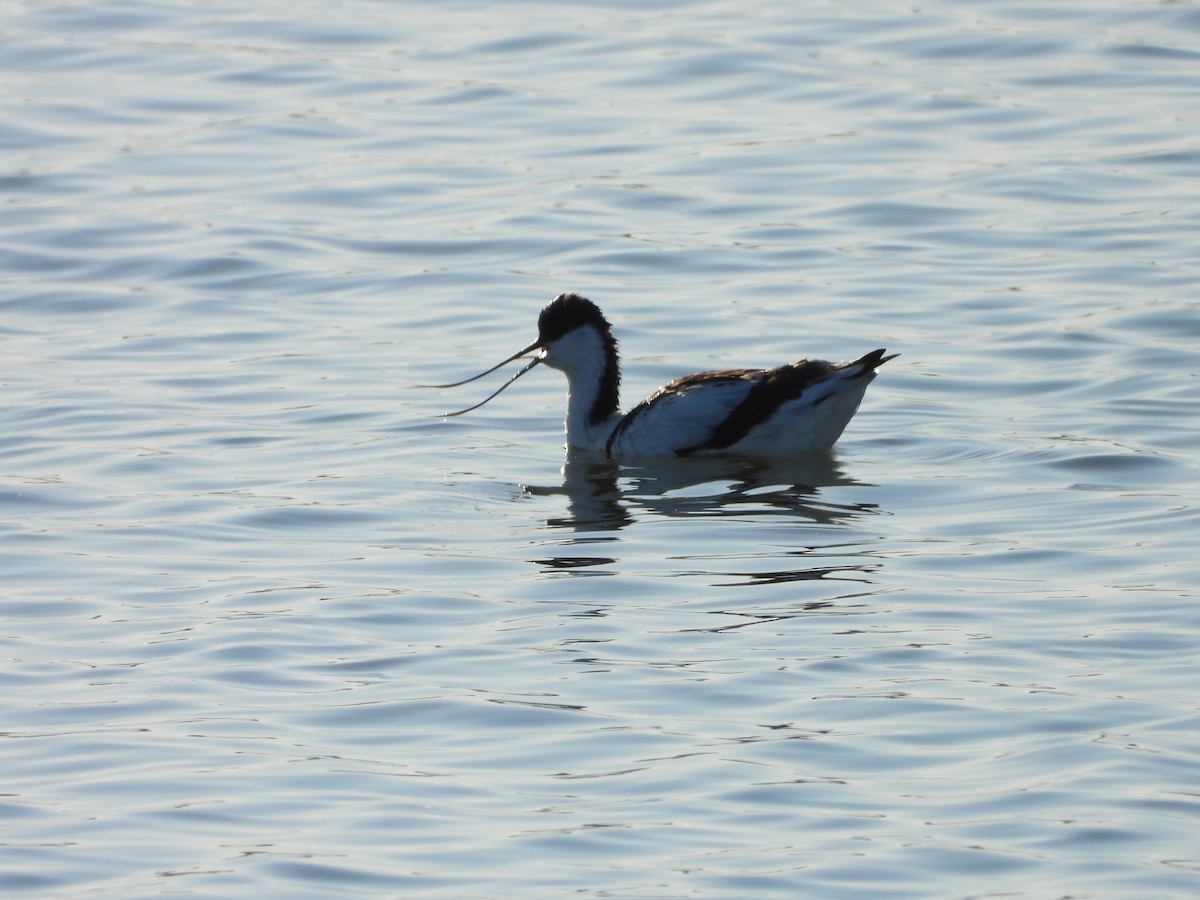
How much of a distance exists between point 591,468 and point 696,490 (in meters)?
0.89

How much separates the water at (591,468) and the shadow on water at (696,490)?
48 mm

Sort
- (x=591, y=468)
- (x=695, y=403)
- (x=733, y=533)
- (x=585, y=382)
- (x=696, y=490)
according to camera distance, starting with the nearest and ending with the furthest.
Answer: (x=733, y=533) → (x=696, y=490) → (x=695, y=403) → (x=591, y=468) → (x=585, y=382)

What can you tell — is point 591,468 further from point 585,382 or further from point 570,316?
point 570,316

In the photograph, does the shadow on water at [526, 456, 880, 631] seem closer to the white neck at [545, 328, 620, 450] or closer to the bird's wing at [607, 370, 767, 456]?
the bird's wing at [607, 370, 767, 456]

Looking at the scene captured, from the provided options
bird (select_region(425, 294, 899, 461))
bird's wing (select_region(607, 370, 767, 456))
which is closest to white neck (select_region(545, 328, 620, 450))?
bird (select_region(425, 294, 899, 461))

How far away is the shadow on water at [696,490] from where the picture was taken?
10500mm

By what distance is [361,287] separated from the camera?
597 inches

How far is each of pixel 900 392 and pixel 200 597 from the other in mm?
5410

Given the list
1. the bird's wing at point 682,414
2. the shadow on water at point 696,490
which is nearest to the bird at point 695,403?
the bird's wing at point 682,414

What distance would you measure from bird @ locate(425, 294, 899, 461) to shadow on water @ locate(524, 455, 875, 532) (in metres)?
0.13

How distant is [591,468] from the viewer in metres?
11.9

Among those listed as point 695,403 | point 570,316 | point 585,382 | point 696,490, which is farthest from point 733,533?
point 570,316

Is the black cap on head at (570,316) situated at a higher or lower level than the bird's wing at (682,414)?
higher

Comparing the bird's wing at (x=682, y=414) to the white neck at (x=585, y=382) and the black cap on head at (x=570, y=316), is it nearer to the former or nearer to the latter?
the white neck at (x=585, y=382)
